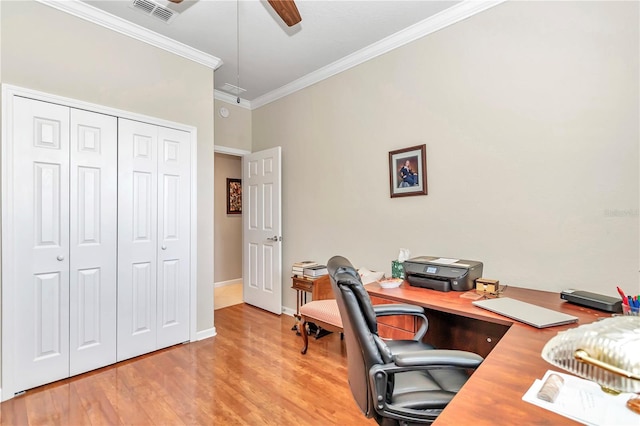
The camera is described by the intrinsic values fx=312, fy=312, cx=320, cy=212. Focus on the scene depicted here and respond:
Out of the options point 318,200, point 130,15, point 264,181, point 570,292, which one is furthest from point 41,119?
point 570,292

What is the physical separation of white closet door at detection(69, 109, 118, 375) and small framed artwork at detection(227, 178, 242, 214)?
3.06 meters

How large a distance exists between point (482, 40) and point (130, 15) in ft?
9.35

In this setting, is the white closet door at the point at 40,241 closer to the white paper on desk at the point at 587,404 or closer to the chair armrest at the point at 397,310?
the chair armrest at the point at 397,310

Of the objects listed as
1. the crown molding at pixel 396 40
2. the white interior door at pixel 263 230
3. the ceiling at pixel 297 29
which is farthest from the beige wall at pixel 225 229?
the ceiling at pixel 297 29

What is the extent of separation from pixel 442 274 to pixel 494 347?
781 millimetres

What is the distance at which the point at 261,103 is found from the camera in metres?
4.36

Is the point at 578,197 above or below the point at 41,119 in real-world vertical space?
below

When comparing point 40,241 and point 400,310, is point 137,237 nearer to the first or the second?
point 40,241

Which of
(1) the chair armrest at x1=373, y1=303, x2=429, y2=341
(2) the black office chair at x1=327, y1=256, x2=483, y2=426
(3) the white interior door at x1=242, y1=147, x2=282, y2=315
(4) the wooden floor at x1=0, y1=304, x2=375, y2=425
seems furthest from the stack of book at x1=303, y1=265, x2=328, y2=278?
(2) the black office chair at x1=327, y1=256, x2=483, y2=426

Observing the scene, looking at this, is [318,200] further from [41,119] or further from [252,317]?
[41,119]

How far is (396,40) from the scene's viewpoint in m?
2.87

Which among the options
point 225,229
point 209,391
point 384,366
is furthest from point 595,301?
point 225,229

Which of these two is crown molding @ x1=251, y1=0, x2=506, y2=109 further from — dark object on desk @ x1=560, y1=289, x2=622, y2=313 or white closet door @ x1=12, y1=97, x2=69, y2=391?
white closet door @ x1=12, y1=97, x2=69, y2=391

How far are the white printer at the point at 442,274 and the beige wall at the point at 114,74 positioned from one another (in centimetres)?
217
